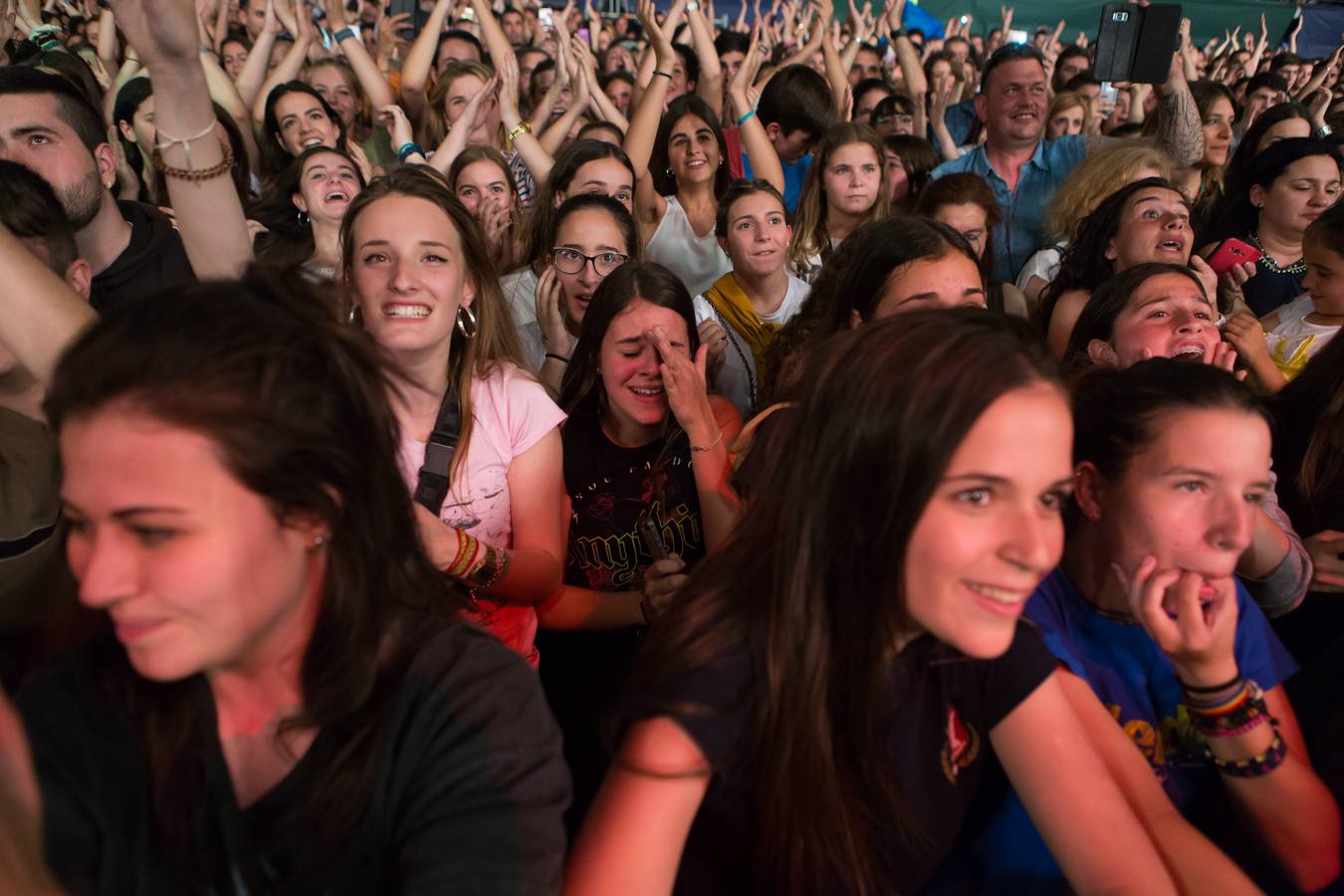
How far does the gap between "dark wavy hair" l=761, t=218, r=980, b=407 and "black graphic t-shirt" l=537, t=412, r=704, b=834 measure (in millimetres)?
350

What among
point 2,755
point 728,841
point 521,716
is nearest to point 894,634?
point 728,841

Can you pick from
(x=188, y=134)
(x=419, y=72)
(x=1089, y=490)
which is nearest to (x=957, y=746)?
(x=1089, y=490)

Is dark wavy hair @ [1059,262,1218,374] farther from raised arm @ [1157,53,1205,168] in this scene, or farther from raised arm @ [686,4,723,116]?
raised arm @ [686,4,723,116]

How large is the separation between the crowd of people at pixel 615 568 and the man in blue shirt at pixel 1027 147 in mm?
1586

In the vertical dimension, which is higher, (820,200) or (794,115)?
(794,115)

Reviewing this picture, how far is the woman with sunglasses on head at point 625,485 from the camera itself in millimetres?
2121

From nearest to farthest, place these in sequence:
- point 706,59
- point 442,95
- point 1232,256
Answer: point 1232,256
point 442,95
point 706,59

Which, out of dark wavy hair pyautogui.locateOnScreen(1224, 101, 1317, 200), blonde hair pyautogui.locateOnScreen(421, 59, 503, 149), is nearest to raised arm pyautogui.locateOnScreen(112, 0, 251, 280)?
blonde hair pyautogui.locateOnScreen(421, 59, 503, 149)

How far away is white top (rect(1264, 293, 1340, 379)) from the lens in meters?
2.84

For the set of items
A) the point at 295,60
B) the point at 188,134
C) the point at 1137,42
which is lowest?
the point at 188,134

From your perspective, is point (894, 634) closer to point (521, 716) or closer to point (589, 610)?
point (521, 716)

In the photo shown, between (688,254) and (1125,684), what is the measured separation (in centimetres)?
265

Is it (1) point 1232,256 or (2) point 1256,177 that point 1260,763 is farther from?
(2) point 1256,177

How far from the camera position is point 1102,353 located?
2.35 m
